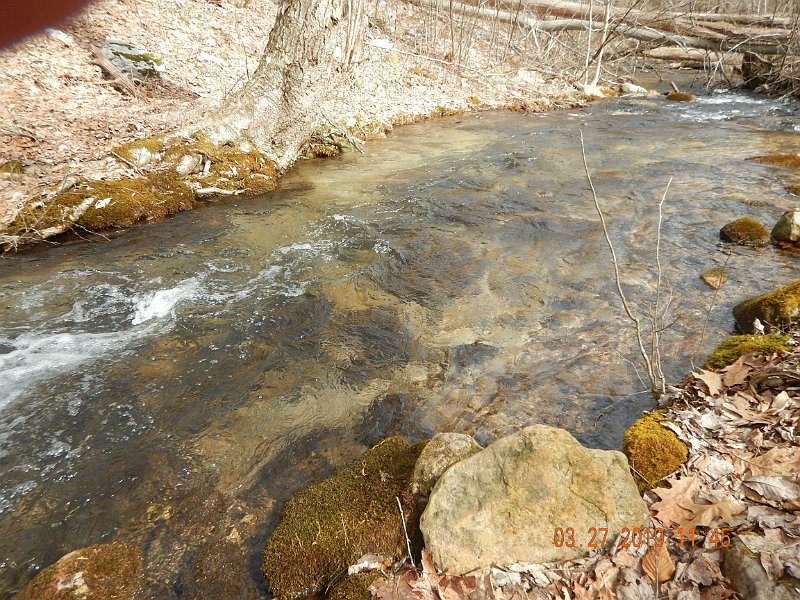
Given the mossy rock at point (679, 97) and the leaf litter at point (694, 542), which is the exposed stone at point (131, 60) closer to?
the leaf litter at point (694, 542)

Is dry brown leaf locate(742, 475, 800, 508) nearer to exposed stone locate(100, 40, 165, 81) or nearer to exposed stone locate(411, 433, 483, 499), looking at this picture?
exposed stone locate(411, 433, 483, 499)

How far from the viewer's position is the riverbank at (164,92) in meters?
6.52

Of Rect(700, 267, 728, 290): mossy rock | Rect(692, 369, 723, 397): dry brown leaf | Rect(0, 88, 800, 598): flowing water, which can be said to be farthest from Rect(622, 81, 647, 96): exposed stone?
Rect(692, 369, 723, 397): dry brown leaf

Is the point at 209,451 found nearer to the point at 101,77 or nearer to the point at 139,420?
the point at 139,420

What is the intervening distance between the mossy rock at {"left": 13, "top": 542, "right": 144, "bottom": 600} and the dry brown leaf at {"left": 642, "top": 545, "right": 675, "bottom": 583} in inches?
104

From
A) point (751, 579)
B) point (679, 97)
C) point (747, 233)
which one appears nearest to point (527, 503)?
point (751, 579)

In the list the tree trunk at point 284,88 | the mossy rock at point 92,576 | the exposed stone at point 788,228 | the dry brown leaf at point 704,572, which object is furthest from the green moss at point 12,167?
the exposed stone at point 788,228

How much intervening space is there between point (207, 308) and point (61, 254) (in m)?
2.72

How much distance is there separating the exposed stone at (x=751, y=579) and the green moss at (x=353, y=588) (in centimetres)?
162

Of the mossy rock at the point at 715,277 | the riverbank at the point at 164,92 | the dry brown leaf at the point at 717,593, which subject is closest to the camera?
the dry brown leaf at the point at 717,593

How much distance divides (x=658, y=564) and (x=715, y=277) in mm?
4161

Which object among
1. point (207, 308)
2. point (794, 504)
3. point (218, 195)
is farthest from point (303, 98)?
point (794, 504)

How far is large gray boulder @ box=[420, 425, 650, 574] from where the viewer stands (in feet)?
7.36
